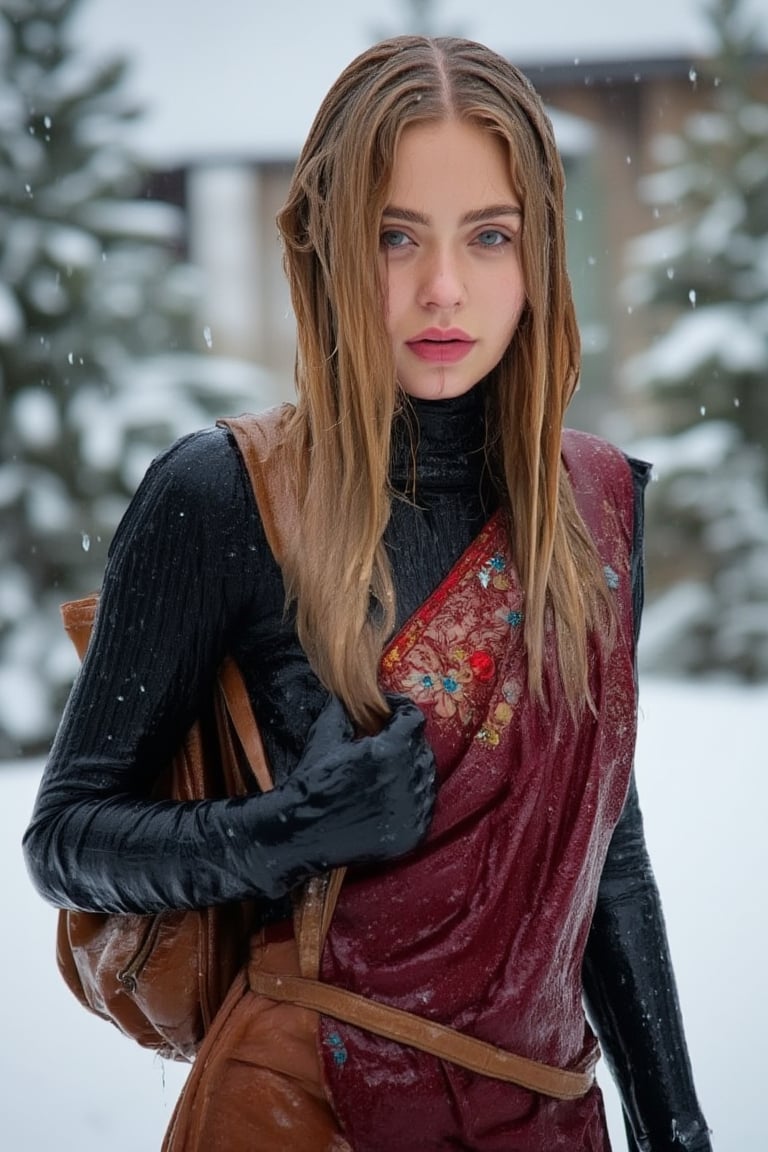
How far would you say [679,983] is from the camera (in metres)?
3.94

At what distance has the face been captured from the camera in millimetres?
1369

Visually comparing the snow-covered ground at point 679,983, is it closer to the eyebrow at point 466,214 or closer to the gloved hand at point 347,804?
the gloved hand at point 347,804

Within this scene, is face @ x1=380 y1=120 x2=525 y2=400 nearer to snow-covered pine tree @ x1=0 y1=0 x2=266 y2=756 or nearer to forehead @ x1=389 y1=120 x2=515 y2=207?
forehead @ x1=389 y1=120 x2=515 y2=207

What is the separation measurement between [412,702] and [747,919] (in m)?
3.27

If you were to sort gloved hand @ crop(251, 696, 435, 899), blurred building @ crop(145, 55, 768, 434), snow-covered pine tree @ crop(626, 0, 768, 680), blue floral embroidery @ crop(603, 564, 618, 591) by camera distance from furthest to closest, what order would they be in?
blurred building @ crop(145, 55, 768, 434) < snow-covered pine tree @ crop(626, 0, 768, 680) < blue floral embroidery @ crop(603, 564, 618, 591) < gloved hand @ crop(251, 696, 435, 899)

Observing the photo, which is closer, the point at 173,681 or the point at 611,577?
the point at 173,681

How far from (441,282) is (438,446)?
0.19 m

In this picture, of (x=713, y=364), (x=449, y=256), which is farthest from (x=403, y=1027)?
(x=713, y=364)

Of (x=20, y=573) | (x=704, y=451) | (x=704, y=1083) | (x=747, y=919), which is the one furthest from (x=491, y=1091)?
(x=704, y=451)

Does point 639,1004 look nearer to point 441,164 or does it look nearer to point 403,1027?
point 403,1027

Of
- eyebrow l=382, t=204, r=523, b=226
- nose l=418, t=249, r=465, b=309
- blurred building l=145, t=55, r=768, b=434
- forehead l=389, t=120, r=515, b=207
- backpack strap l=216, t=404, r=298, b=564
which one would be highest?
blurred building l=145, t=55, r=768, b=434

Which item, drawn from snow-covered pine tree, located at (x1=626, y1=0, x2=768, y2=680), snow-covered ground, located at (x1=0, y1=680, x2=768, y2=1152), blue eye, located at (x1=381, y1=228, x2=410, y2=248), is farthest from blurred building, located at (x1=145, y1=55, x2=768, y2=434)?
blue eye, located at (x1=381, y1=228, x2=410, y2=248)

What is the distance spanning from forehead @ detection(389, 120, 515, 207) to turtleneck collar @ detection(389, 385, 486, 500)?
21cm

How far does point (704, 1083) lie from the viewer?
3504mm
